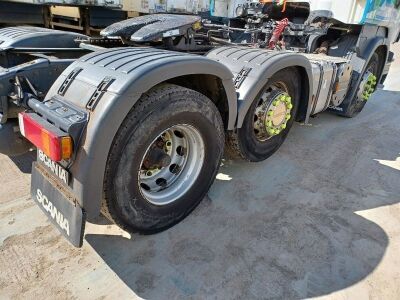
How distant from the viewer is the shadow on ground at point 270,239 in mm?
2104

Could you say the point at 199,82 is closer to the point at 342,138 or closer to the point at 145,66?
the point at 145,66

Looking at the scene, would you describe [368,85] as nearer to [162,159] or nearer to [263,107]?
[263,107]

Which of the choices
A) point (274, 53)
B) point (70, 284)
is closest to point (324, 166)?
point (274, 53)

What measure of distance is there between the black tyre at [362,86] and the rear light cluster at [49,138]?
466cm

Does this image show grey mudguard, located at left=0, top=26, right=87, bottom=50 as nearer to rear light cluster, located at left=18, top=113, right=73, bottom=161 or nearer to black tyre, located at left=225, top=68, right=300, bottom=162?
rear light cluster, located at left=18, top=113, right=73, bottom=161

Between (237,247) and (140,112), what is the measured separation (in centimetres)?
120

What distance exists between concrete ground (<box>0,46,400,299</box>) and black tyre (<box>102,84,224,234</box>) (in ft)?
0.73

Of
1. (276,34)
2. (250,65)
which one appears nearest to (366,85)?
(276,34)

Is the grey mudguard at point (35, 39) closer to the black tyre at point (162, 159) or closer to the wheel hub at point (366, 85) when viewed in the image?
the black tyre at point (162, 159)

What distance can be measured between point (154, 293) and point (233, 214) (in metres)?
0.99

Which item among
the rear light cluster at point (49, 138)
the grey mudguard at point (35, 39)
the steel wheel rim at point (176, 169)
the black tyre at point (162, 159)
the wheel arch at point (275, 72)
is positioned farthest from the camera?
the grey mudguard at point (35, 39)

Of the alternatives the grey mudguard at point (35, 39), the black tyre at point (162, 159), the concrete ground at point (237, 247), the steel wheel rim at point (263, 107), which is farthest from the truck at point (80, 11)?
the black tyre at point (162, 159)

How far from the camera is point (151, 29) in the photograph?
2814 mm

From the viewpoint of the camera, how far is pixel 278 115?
10.9 ft
